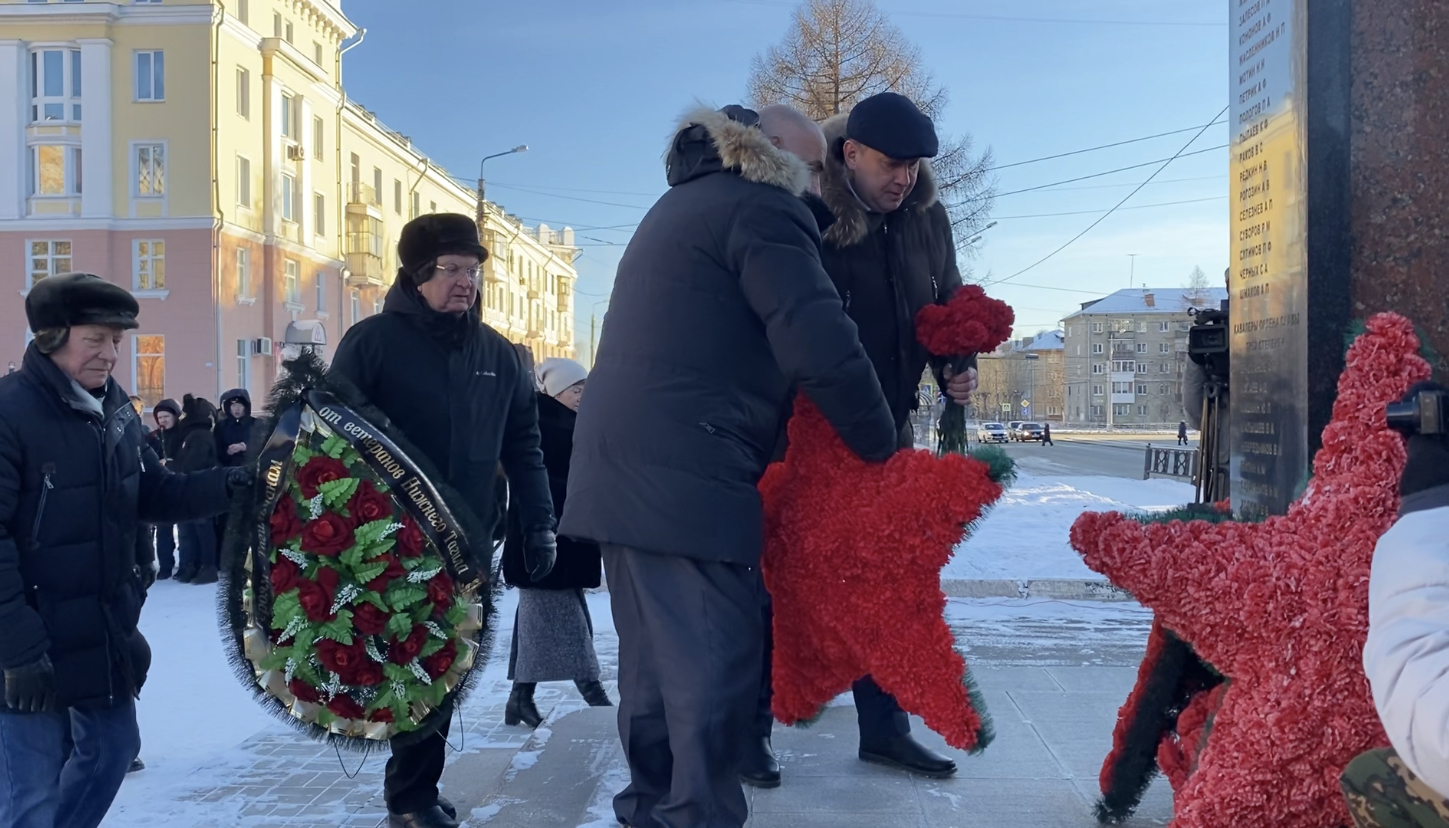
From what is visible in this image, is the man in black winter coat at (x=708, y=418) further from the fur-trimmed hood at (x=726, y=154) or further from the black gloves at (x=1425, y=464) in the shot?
the black gloves at (x=1425, y=464)

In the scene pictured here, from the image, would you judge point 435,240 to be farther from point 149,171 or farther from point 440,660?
point 149,171

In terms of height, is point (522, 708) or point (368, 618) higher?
point (368, 618)

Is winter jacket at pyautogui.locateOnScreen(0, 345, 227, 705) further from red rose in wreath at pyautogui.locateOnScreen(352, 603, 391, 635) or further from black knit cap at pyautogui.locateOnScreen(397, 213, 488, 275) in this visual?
black knit cap at pyautogui.locateOnScreen(397, 213, 488, 275)

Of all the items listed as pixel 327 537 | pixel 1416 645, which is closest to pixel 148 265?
pixel 327 537

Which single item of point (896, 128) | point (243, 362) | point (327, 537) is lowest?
point (327, 537)

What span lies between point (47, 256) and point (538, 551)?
108 ft

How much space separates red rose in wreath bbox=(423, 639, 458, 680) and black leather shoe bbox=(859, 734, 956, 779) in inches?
57.9

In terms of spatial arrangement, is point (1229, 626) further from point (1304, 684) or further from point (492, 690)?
point (492, 690)

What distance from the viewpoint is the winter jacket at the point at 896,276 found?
11.8ft

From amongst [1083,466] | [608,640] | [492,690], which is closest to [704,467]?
[492,690]

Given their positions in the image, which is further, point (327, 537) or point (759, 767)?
point (759, 767)

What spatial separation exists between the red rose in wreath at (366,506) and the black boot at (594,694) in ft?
6.43

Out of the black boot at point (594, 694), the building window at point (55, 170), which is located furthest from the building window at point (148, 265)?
the black boot at point (594, 694)

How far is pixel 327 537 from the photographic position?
10.9ft
